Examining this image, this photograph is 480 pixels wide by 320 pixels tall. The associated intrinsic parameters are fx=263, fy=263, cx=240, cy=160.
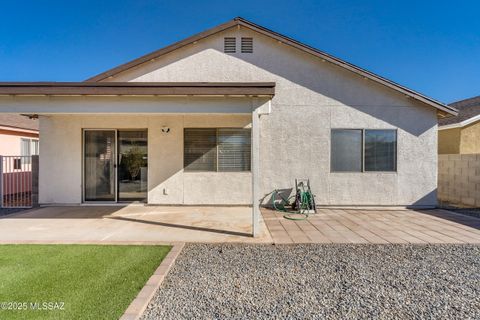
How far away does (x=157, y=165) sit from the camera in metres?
9.32

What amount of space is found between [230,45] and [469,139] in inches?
437

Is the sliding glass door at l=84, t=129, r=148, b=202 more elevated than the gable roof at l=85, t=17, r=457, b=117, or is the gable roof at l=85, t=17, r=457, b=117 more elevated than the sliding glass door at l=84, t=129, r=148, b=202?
the gable roof at l=85, t=17, r=457, b=117

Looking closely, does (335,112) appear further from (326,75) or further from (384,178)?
(384,178)

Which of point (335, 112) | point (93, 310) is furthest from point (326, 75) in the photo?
point (93, 310)

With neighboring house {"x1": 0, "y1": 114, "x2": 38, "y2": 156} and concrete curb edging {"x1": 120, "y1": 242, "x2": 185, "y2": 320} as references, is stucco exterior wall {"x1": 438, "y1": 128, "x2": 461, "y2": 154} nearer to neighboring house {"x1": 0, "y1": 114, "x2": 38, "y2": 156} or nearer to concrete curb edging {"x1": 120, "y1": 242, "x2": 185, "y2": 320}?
concrete curb edging {"x1": 120, "y1": 242, "x2": 185, "y2": 320}

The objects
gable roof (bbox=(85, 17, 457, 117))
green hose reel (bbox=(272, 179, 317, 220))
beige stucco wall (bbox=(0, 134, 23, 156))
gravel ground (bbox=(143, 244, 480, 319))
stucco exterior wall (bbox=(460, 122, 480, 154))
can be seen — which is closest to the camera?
gravel ground (bbox=(143, 244, 480, 319))

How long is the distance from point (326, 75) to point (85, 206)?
9.66 meters

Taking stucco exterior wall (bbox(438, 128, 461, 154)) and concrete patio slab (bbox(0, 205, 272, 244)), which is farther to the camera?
stucco exterior wall (bbox(438, 128, 461, 154))

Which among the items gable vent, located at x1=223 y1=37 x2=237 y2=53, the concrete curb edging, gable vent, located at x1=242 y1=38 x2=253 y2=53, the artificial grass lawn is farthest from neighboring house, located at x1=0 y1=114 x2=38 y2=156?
the concrete curb edging

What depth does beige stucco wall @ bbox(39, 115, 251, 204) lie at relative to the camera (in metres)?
9.27

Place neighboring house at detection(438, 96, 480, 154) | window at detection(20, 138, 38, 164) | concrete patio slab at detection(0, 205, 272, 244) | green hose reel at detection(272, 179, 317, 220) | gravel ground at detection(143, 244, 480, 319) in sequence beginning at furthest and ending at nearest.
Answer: window at detection(20, 138, 38, 164) → neighboring house at detection(438, 96, 480, 154) → green hose reel at detection(272, 179, 317, 220) → concrete patio slab at detection(0, 205, 272, 244) → gravel ground at detection(143, 244, 480, 319)

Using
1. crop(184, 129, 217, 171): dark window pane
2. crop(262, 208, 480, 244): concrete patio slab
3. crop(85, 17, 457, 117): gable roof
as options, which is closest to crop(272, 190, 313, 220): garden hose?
crop(262, 208, 480, 244): concrete patio slab

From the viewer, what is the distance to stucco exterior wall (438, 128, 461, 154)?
11.7 meters

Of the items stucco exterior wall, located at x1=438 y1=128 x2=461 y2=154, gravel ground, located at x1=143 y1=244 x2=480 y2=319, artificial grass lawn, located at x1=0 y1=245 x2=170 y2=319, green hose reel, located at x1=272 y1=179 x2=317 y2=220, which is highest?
stucco exterior wall, located at x1=438 y1=128 x2=461 y2=154
